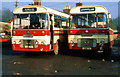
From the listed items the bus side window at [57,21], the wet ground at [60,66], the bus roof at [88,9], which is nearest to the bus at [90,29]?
the bus roof at [88,9]

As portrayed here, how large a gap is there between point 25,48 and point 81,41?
3.88 metres

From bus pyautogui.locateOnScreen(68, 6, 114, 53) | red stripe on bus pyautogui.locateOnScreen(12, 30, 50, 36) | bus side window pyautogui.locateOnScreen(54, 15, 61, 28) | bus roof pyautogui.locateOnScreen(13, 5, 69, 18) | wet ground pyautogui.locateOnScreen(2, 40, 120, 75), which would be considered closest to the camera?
wet ground pyautogui.locateOnScreen(2, 40, 120, 75)

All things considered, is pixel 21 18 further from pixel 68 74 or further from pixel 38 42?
pixel 68 74

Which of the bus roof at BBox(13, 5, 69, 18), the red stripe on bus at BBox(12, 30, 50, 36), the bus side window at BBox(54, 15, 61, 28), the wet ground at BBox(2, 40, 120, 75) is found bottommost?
the wet ground at BBox(2, 40, 120, 75)

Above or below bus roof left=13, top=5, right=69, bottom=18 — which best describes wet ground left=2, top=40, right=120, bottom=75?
below

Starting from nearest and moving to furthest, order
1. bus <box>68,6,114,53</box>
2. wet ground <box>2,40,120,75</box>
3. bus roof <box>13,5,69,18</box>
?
wet ground <box>2,40,120,75</box> < bus roof <box>13,5,69,18</box> < bus <box>68,6,114,53</box>

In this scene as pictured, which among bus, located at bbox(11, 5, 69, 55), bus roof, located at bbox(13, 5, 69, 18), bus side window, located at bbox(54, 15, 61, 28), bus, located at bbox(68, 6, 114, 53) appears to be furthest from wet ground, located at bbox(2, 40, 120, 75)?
bus side window, located at bbox(54, 15, 61, 28)

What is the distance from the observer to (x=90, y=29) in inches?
559

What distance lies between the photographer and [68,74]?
8766 mm

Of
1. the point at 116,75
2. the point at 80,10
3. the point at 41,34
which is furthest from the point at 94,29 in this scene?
the point at 116,75

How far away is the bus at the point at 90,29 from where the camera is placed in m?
14.0

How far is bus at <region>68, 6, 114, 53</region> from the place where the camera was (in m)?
14.0

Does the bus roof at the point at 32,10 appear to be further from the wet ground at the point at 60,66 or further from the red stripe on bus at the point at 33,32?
the wet ground at the point at 60,66

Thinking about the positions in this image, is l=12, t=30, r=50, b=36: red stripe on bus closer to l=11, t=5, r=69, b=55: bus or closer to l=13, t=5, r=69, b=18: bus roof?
l=11, t=5, r=69, b=55: bus
